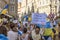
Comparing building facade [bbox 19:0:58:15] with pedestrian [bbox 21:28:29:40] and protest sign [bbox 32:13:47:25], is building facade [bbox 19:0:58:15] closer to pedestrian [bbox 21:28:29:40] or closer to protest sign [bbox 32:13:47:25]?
protest sign [bbox 32:13:47:25]

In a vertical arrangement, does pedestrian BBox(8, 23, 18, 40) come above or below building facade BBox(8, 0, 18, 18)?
above

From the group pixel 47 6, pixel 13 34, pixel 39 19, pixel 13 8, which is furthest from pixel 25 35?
pixel 47 6

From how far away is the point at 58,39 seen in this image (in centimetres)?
586

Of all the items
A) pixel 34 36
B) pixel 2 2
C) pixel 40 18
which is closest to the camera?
pixel 34 36

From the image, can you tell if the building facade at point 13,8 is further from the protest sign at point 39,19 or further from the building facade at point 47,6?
the protest sign at point 39,19

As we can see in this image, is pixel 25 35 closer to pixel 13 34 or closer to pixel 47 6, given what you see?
pixel 13 34

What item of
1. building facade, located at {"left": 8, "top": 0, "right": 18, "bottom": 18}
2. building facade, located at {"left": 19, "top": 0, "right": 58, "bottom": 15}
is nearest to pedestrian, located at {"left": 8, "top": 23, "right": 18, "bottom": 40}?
building facade, located at {"left": 19, "top": 0, "right": 58, "bottom": 15}

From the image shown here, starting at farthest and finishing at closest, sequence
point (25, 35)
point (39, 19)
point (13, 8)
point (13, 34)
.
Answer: point (13, 8) < point (39, 19) < point (25, 35) < point (13, 34)

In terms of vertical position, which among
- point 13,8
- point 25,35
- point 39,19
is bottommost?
point 13,8

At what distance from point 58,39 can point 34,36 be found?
304 cm

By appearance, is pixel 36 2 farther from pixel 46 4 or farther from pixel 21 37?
pixel 21 37

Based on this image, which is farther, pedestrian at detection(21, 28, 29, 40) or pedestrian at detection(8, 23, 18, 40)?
pedestrian at detection(21, 28, 29, 40)

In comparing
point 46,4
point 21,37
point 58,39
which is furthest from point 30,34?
point 46,4

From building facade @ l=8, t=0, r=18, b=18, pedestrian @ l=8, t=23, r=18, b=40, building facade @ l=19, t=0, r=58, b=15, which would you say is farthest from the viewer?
building facade @ l=19, t=0, r=58, b=15
